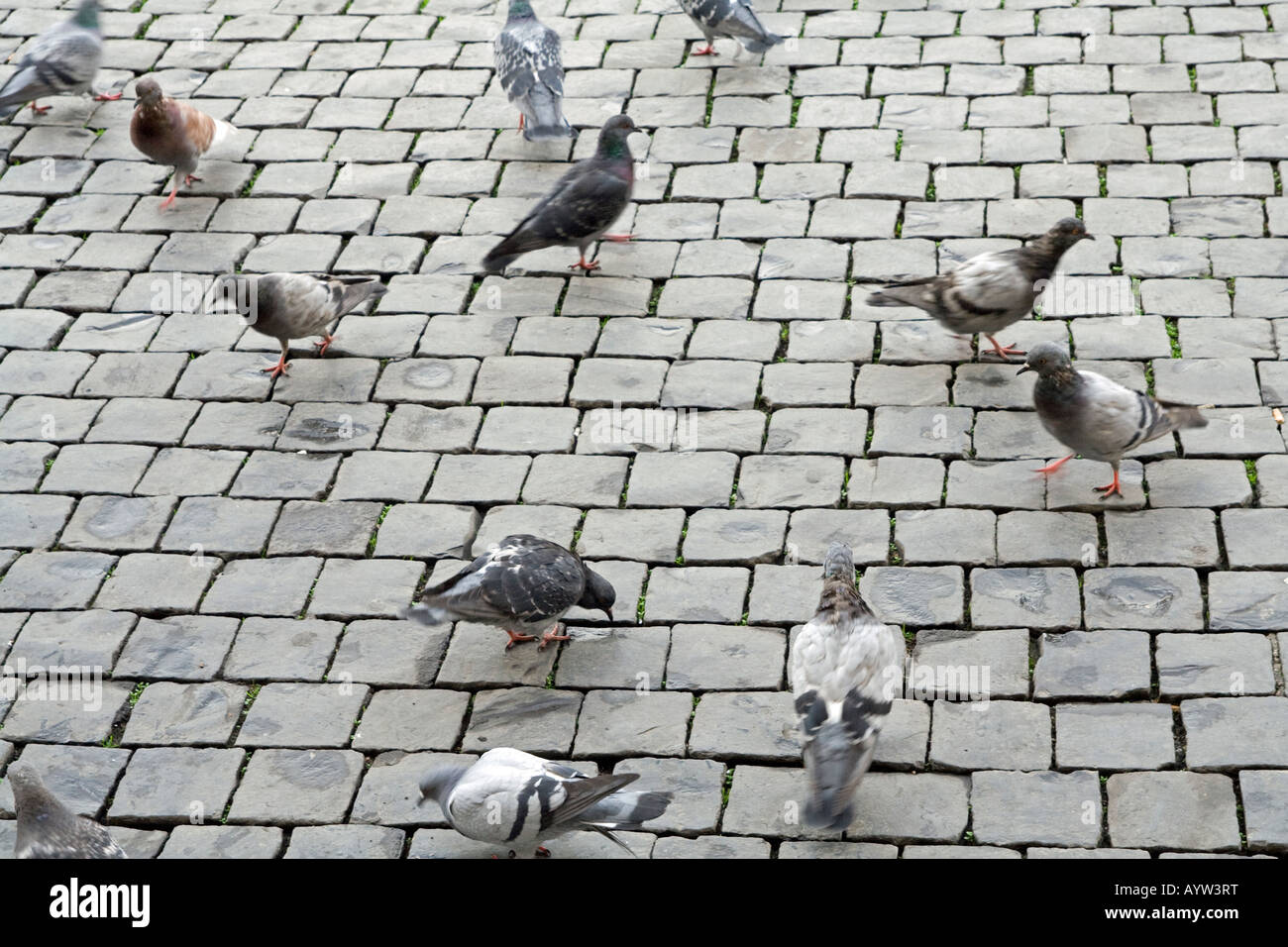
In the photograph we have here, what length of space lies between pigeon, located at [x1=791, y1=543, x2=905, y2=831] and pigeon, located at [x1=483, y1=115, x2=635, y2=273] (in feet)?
10.4

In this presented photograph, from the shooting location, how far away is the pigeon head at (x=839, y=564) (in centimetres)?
571

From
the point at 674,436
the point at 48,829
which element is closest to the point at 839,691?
the point at 674,436

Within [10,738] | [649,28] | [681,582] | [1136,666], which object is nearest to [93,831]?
[10,738]

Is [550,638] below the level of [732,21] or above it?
below

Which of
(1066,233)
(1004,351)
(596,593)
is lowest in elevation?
(1004,351)

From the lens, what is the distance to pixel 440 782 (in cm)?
520

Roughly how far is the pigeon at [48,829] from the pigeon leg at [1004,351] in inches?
187

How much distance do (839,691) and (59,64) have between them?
7.22 m

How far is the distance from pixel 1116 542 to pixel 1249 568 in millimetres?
533

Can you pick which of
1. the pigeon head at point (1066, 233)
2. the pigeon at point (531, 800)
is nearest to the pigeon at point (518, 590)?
the pigeon at point (531, 800)

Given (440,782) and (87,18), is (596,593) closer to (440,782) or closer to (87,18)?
(440,782)

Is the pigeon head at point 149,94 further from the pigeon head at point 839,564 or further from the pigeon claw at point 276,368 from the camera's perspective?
the pigeon head at point 839,564

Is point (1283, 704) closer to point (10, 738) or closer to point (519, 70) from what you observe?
point (10, 738)

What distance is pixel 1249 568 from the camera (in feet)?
20.3
